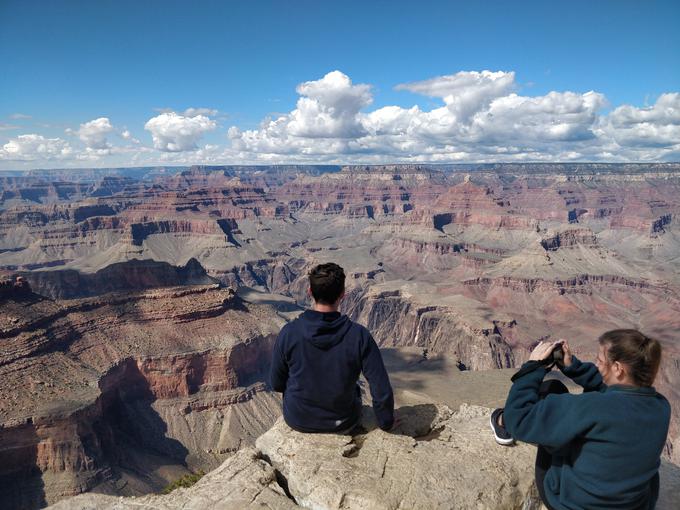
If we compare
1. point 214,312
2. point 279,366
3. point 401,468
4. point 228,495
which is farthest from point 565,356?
point 214,312

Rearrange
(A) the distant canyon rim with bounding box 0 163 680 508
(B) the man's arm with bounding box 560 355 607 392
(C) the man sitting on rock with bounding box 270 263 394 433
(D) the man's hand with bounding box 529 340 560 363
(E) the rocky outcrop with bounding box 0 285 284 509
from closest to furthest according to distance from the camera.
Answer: (D) the man's hand with bounding box 529 340 560 363
(B) the man's arm with bounding box 560 355 607 392
(C) the man sitting on rock with bounding box 270 263 394 433
(E) the rocky outcrop with bounding box 0 285 284 509
(A) the distant canyon rim with bounding box 0 163 680 508

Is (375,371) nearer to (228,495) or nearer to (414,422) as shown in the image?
(414,422)

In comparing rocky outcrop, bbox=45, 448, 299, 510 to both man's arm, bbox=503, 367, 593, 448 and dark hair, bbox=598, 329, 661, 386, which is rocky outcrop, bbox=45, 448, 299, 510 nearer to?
man's arm, bbox=503, 367, 593, 448

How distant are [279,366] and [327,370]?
2.80 feet

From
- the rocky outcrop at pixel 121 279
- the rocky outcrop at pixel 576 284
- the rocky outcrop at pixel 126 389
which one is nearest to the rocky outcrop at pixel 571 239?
the rocky outcrop at pixel 576 284

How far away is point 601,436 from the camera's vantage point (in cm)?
443

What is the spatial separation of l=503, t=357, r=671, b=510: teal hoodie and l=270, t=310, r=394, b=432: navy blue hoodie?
1.99 metres

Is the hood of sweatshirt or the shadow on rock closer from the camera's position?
the hood of sweatshirt

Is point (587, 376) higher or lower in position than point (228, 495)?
higher

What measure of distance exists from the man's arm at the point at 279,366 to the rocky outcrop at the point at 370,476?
Answer: 2.87ft

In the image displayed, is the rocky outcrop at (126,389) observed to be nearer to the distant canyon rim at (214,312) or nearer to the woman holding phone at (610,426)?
the distant canyon rim at (214,312)

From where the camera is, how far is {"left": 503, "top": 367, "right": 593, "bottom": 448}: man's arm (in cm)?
450

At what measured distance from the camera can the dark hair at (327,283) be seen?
248 inches

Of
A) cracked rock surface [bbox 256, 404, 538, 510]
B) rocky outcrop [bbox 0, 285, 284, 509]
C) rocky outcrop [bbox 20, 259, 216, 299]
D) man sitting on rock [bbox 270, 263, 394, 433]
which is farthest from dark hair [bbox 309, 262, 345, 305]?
rocky outcrop [bbox 20, 259, 216, 299]
